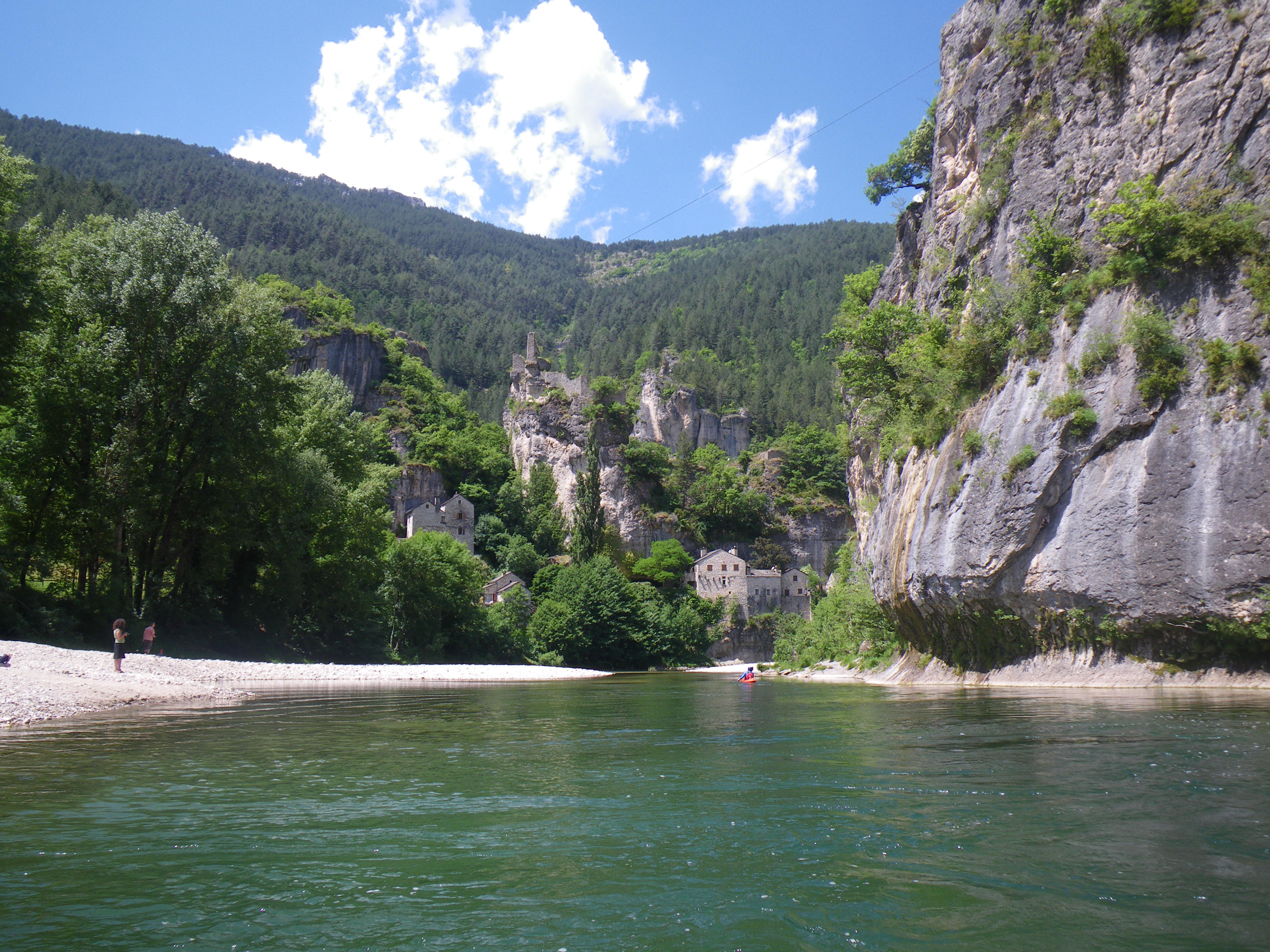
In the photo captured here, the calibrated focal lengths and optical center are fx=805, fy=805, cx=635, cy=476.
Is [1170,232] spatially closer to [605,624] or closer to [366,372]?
[605,624]

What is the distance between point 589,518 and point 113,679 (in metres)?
55.0

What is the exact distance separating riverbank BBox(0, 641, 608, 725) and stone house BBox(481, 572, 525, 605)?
113 feet

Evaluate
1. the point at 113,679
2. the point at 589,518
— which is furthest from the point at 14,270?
the point at 589,518

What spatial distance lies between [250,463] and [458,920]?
3124cm

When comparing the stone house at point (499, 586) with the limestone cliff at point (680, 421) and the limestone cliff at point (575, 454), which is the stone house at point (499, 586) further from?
the limestone cliff at point (680, 421)

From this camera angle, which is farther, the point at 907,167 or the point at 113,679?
the point at 907,167

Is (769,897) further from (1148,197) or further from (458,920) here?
(1148,197)

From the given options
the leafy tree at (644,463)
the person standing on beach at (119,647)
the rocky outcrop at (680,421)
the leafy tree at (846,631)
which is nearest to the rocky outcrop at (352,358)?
the leafy tree at (644,463)

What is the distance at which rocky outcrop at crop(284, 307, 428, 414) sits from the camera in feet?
288

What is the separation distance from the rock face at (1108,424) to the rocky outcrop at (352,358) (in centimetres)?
7222

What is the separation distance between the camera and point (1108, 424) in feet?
68.5

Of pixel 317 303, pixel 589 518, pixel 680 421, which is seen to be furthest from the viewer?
pixel 680 421

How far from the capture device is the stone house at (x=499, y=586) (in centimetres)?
6900

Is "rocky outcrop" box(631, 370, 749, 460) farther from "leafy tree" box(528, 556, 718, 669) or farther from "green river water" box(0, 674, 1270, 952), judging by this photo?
"green river water" box(0, 674, 1270, 952)
